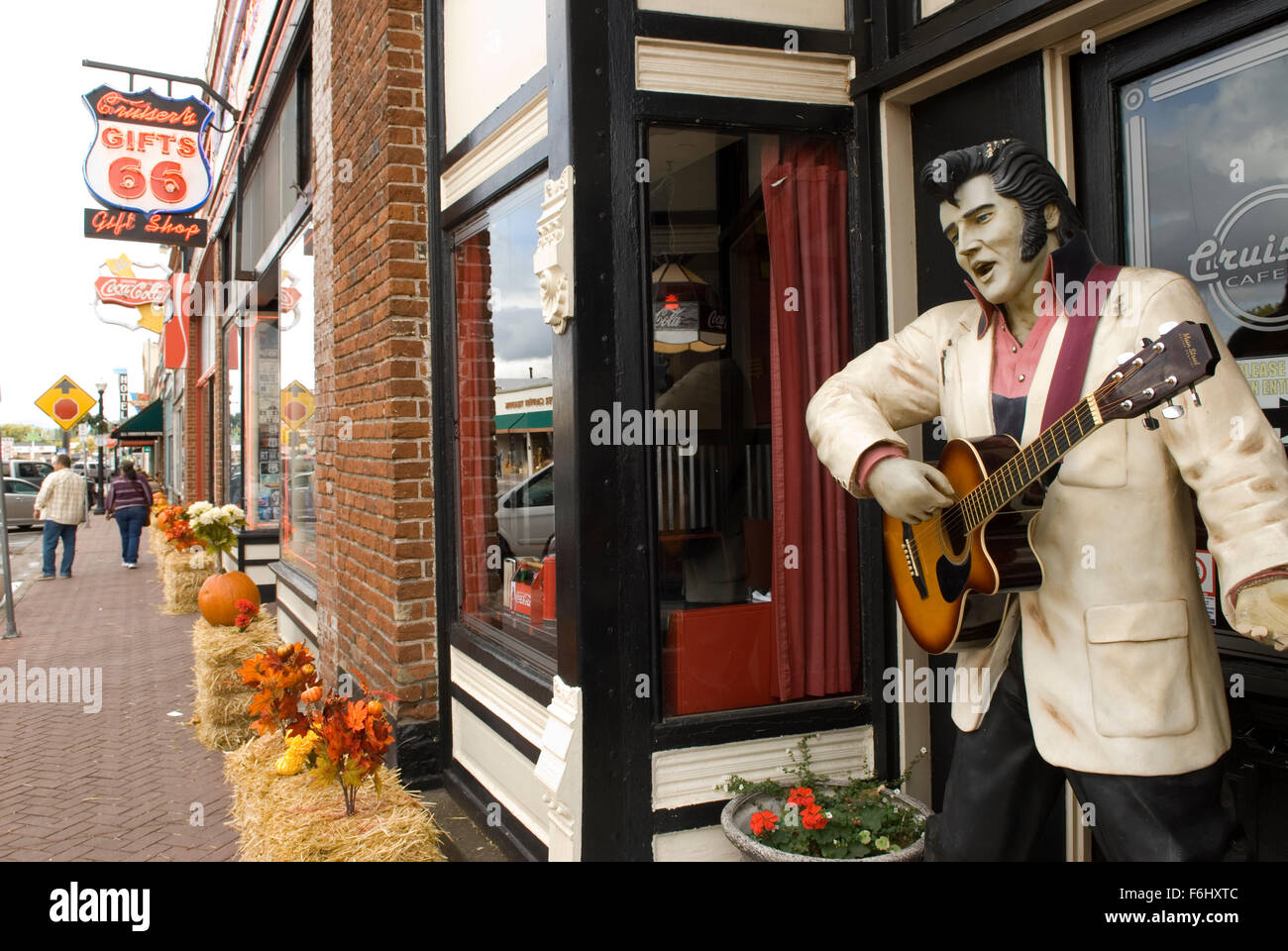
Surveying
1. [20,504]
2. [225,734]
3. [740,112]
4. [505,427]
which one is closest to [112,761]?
[225,734]

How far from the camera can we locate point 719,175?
11.0 feet

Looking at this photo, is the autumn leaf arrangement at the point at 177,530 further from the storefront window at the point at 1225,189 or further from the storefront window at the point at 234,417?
the storefront window at the point at 1225,189

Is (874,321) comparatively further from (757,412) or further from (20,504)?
(20,504)

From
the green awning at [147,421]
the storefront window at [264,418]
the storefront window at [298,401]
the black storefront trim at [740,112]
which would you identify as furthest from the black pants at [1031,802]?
the green awning at [147,421]

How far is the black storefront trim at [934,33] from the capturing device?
2572 mm

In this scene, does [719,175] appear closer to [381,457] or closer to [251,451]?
[381,457]

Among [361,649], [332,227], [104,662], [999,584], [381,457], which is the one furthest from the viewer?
[104,662]

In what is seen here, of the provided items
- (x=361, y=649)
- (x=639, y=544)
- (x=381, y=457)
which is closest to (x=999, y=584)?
(x=639, y=544)

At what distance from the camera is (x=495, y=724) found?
13.5 feet

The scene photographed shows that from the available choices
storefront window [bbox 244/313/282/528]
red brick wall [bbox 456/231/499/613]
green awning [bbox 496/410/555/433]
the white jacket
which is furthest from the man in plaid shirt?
the white jacket

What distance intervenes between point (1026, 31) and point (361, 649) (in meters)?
4.30

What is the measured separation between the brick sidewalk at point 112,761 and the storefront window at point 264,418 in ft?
5.38

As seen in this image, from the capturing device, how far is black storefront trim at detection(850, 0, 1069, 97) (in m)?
2.57

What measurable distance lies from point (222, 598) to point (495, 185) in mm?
5202
